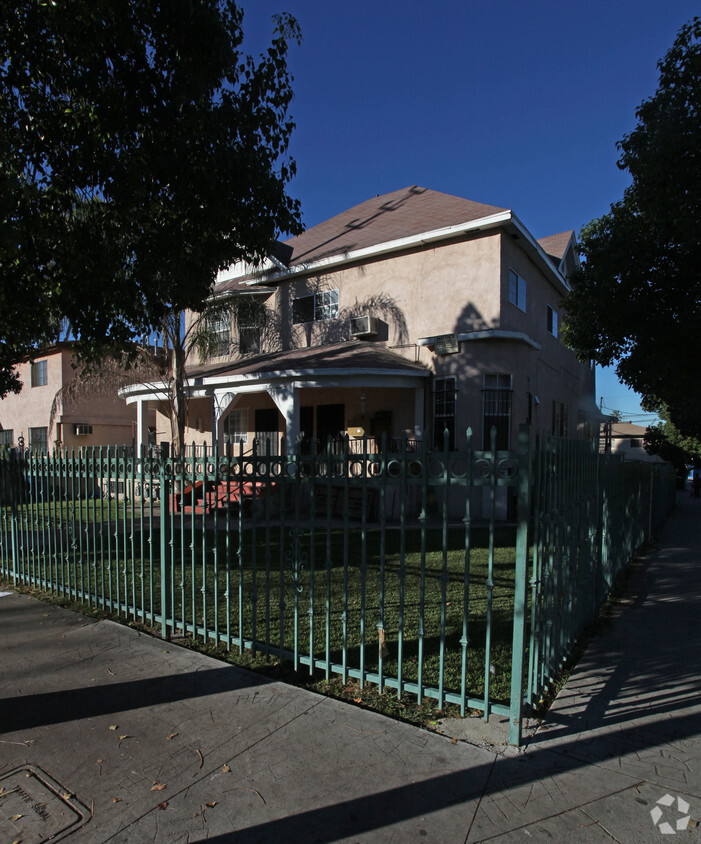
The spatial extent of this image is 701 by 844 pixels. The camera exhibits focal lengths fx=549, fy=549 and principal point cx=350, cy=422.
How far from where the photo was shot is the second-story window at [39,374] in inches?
976

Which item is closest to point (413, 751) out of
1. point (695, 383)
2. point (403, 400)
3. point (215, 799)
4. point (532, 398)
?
point (215, 799)

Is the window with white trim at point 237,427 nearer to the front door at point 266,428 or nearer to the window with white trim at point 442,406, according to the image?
the front door at point 266,428

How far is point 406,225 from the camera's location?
50.1 feet

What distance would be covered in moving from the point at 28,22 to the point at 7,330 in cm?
337

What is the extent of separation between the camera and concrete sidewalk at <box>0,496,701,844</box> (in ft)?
8.30

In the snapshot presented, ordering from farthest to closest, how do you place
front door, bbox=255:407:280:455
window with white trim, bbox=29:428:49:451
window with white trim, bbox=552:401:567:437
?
window with white trim, bbox=29:428:49:451 < window with white trim, bbox=552:401:567:437 < front door, bbox=255:407:280:455

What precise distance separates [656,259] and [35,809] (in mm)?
11790

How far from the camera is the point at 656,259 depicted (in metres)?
10.4

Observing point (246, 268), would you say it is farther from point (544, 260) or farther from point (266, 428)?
point (544, 260)

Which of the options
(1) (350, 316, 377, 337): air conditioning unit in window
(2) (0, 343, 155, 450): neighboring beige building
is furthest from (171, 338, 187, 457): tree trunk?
(2) (0, 343, 155, 450): neighboring beige building

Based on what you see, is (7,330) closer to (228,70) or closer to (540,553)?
(228,70)

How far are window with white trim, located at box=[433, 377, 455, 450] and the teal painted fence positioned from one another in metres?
5.25

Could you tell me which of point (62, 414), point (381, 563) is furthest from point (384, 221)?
point (62, 414)

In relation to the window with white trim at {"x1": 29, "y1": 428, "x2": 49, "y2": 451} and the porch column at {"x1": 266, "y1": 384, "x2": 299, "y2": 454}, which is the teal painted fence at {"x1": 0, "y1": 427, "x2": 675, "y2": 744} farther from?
the window with white trim at {"x1": 29, "y1": 428, "x2": 49, "y2": 451}
